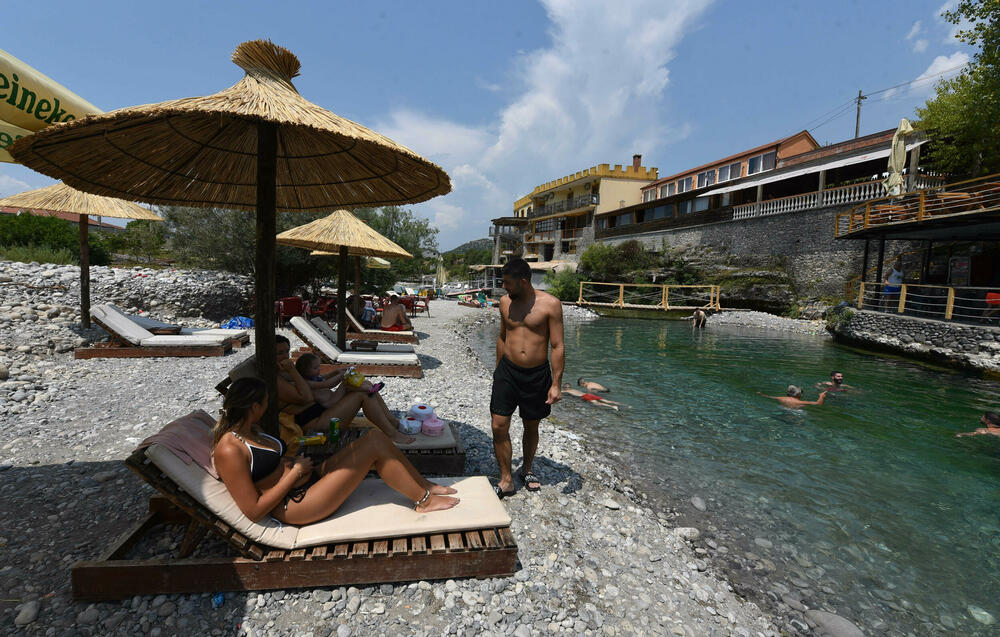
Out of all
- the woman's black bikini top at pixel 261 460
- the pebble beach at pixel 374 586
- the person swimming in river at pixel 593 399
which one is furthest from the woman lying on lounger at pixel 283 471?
the person swimming in river at pixel 593 399

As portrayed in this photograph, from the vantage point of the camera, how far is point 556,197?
50719 millimetres

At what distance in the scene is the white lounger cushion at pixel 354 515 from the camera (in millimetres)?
2170

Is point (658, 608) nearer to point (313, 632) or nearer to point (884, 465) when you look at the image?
point (313, 632)

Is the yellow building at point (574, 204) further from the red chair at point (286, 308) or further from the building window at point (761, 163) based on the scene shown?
the red chair at point (286, 308)

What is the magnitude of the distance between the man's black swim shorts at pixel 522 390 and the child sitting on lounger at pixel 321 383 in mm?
1149

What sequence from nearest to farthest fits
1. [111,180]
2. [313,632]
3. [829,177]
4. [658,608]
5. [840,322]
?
[313,632] < [658,608] < [111,180] < [840,322] < [829,177]

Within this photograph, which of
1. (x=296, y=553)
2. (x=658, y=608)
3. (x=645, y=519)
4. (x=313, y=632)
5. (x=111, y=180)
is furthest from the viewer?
(x=645, y=519)

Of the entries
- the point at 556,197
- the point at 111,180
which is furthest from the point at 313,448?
the point at 556,197

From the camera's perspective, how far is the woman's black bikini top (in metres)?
2.30

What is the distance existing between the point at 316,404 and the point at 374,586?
5.84 ft

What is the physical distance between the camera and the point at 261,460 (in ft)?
7.73

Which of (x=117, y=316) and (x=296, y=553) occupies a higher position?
(x=117, y=316)

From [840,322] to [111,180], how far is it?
69.5ft

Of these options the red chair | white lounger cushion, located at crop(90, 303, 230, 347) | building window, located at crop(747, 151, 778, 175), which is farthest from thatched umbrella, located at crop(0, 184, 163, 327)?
building window, located at crop(747, 151, 778, 175)
